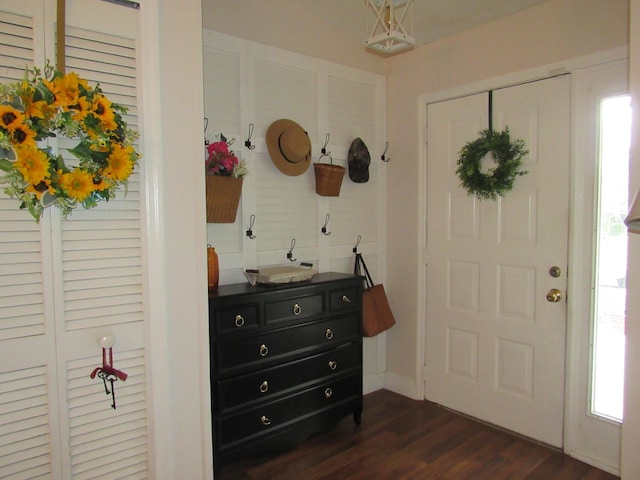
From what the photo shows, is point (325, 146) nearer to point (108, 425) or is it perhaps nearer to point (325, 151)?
point (325, 151)

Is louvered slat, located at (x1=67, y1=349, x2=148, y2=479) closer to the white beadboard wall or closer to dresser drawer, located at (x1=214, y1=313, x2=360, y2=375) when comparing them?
dresser drawer, located at (x1=214, y1=313, x2=360, y2=375)

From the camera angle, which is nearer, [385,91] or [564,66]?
[564,66]

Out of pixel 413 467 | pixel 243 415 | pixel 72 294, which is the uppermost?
pixel 72 294

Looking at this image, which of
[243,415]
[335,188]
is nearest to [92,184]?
[243,415]

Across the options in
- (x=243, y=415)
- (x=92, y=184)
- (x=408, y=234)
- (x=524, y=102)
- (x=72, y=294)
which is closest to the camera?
(x=92, y=184)

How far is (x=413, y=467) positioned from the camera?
8.10 ft

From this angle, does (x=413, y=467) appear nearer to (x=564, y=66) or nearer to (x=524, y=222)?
(x=524, y=222)

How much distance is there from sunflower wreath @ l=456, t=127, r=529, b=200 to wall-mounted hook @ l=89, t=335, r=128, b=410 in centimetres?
228

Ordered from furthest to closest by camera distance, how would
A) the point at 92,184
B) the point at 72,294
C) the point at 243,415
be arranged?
1. the point at 243,415
2. the point at 72,294
3. the point at 92,184

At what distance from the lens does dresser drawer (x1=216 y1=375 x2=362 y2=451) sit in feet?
7.52

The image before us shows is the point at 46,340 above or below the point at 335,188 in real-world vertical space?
below

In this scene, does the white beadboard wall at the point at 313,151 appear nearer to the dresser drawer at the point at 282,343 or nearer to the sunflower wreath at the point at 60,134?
the dresser drawer at the point at 282,343

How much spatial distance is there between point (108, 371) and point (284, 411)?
1220 mm

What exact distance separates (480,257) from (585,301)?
666 millimetres
